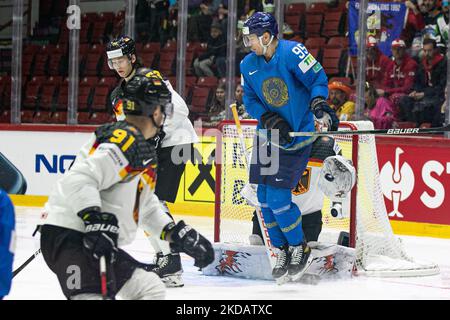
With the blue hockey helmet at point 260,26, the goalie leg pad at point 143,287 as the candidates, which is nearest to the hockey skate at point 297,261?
the blue hockey helmet at point 260,26

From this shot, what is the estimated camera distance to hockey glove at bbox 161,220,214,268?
3121mm

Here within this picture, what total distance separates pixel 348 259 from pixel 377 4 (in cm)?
311

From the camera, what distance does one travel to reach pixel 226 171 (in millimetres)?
5906

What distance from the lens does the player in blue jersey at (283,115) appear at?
5.02m

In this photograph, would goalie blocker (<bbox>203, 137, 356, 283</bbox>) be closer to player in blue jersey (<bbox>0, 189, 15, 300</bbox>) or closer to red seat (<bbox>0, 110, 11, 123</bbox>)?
player in blue jersey (<bbox>0, 189, 15, 300</bbox>)

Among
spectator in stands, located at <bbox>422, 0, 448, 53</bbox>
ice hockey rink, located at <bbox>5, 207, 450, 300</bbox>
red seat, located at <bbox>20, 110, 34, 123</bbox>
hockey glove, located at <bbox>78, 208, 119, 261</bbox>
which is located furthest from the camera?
red seat, located at <bbox>20, 110, 34, 123</bbox>

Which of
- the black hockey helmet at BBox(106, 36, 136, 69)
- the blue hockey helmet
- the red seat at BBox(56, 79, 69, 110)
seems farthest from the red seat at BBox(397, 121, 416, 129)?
the red seat at BBox(56, 79, 69, 110)

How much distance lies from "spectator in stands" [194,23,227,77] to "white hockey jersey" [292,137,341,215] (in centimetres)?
315

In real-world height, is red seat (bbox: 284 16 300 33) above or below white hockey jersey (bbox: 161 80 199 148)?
above

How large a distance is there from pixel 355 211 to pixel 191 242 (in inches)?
101

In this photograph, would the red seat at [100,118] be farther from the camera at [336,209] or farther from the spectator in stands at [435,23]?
the camera at [336,209]

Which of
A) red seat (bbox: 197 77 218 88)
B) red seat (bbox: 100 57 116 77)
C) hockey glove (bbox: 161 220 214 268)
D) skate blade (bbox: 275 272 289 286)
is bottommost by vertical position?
skate blade (bbox: 275 272 289 286)
